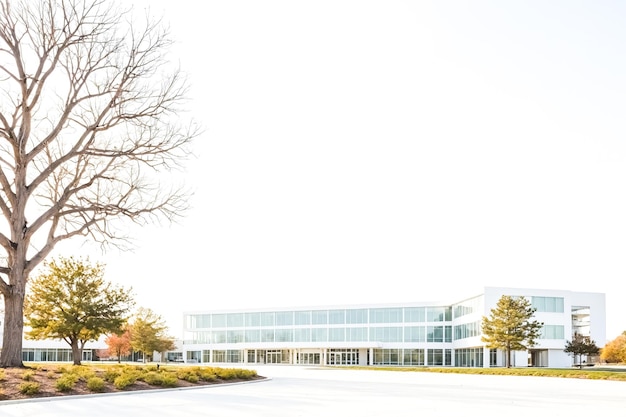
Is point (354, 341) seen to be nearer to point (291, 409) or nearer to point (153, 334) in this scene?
point (153, 334)

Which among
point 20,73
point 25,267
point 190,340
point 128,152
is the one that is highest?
point 20,73

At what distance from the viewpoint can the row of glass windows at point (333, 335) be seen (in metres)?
79.8

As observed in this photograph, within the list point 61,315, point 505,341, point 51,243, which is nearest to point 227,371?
point 51,243

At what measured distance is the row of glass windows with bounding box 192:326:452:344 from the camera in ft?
262

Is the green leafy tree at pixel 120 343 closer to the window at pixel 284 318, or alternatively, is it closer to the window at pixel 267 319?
the window at pixel 267 319

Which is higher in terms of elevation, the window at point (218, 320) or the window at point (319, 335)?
the window at point (218, 320)

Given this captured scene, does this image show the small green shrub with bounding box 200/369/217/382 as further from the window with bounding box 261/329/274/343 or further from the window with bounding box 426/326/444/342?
the window with bounding box 261/329/274/343

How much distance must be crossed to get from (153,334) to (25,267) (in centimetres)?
5447

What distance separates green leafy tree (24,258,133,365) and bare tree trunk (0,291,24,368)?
18473mm

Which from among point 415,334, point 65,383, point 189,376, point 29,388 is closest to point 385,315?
point 415,334

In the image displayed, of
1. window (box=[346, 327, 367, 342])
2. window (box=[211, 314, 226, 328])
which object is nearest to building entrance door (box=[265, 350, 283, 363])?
window (box=[211, 314, 226, 328])

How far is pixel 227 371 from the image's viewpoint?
25.3m

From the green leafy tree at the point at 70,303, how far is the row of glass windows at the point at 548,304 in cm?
3975

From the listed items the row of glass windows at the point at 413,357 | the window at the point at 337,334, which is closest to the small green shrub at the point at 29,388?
the row of glass windows at the point at 413,357
